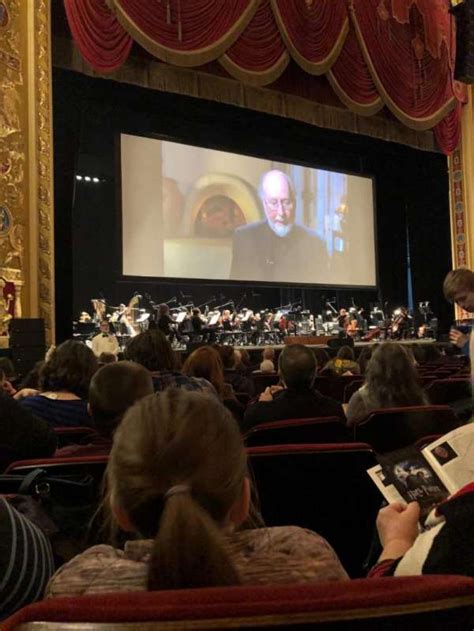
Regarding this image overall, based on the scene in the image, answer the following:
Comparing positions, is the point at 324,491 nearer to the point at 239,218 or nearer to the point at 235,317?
the point at 239,218

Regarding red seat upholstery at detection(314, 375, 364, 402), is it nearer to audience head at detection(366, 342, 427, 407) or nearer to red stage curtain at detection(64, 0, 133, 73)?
audience head at detection(366, 342, 427, 407)

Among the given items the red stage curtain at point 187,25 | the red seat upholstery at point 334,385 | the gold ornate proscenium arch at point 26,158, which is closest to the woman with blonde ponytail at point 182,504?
the red seat upholstery at point 334,385

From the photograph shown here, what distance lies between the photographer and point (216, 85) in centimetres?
978

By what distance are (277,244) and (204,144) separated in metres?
2.09

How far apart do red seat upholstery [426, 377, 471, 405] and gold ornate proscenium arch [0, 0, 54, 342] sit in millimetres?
4480

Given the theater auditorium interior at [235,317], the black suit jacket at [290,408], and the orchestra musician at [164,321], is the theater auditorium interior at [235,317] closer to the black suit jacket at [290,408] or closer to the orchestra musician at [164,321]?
the black suit jacket at [290,408]

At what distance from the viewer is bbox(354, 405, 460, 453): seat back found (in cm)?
255

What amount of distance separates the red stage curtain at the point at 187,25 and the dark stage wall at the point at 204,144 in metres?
2.28

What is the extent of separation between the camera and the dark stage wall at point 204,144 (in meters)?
9.47

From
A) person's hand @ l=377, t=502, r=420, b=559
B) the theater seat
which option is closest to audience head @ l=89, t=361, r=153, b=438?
person's hand @ l=377, t=502, r=420, b=559

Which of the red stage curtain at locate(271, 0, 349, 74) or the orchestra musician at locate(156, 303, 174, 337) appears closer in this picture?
the red stage curtain at locate(271, 0, 349, 74)

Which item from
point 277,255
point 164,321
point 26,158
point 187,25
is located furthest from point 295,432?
point 277,255

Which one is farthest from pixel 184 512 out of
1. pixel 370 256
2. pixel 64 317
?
pixel 370 256

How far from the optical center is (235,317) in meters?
11.8
